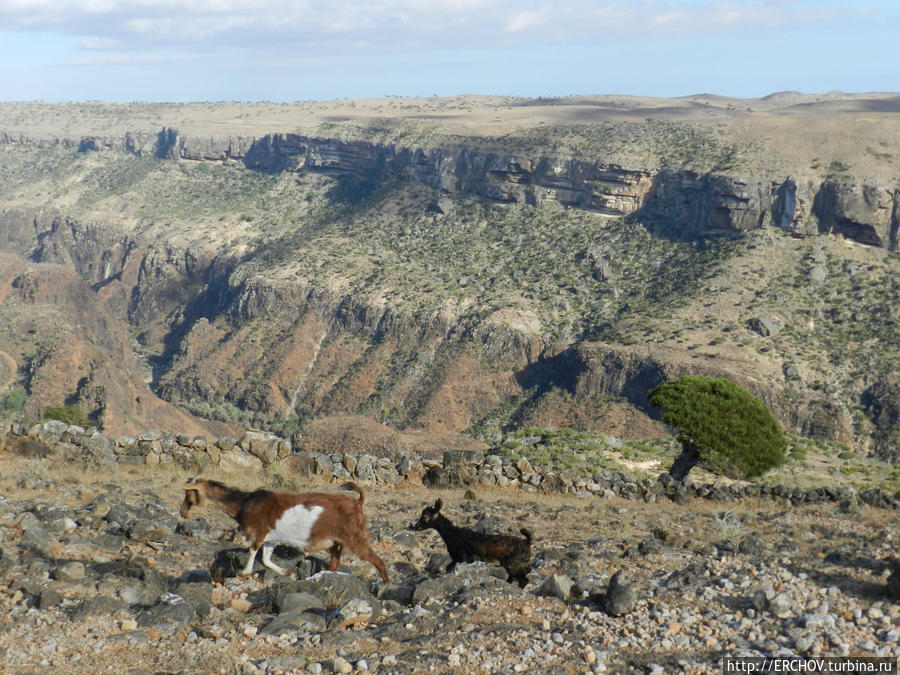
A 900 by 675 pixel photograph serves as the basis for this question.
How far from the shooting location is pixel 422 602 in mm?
11047

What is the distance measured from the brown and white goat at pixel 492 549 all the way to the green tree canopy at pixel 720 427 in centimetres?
1861

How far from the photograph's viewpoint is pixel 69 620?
32.6 ft

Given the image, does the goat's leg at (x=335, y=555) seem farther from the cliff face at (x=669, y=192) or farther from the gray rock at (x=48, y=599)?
the cliff face at (x=669, y=192)

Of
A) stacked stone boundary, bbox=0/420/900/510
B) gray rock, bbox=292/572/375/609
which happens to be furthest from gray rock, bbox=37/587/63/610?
stacked stone boundary, bbox=0/420/900/510

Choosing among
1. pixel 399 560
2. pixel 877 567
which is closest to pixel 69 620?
→ pixel 399 560

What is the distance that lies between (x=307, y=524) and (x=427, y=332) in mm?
73833

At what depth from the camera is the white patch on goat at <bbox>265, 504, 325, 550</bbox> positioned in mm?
11672

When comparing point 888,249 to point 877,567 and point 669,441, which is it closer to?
point 669,441

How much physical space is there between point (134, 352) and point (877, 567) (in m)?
119

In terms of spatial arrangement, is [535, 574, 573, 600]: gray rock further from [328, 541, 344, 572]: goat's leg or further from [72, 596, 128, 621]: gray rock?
[72, 596, 128, 621]: gray rock

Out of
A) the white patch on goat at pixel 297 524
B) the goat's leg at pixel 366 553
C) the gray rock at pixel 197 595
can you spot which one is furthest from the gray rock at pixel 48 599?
the goat's leg at pixel 366 553

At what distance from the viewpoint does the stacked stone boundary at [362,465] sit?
2250 centimetres

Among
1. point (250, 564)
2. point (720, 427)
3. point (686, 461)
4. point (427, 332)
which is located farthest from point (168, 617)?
point (427, 332)

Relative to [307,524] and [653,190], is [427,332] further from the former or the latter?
[307,524]
